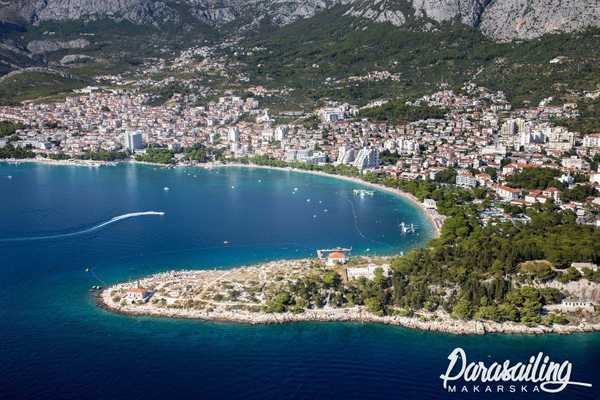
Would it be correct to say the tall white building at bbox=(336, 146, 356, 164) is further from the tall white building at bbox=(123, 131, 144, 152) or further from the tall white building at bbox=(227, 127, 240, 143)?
the tall white building at bbox=(123, 131, 144, 152)

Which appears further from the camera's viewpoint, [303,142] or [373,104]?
[373,104]

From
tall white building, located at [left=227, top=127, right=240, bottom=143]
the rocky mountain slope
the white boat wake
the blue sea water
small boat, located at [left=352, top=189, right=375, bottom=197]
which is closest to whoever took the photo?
the blue sea water

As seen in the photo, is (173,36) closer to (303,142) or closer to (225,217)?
(303,142)

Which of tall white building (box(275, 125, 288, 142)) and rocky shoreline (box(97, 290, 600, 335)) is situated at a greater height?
tall white building (box(275, 125, 288, 142))

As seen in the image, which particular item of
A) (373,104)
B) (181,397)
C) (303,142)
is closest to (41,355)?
(181,397)

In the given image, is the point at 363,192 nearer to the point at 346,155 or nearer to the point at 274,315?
the point at 346,155

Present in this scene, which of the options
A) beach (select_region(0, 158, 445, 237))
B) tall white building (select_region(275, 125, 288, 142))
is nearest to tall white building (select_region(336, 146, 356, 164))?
beach (select_region(0, 158, 445, 237))
